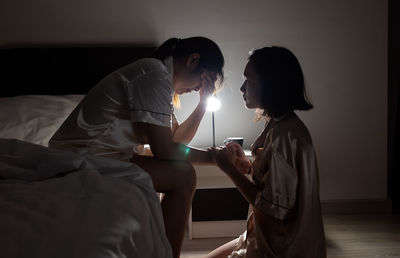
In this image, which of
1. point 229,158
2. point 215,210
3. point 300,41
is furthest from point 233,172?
point 300,41

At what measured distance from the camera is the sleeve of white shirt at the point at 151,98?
1.60 metres

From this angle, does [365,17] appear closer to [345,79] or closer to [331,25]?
[331,25]

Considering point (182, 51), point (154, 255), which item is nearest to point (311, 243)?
point (154, 255)

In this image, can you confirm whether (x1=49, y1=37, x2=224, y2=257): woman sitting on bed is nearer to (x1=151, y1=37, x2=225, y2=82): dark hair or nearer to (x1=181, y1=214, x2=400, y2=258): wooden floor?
(x1=151, y1=37, x2=225, y2=82): dark hair

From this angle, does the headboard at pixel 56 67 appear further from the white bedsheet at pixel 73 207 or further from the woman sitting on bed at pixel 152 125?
the white bedsheet at pixel 73 207

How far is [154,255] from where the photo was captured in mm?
1212

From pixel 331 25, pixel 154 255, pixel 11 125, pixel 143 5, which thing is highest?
pixel 143 5

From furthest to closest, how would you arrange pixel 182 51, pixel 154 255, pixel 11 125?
pixel 11 125, pixel 182 51, pixel 154 255

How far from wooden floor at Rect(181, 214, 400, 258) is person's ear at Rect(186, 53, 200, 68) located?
1023 mm

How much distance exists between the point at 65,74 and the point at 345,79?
72.5 inches

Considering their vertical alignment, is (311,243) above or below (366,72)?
below

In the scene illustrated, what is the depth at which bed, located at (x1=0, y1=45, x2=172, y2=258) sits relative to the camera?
2.86 feet

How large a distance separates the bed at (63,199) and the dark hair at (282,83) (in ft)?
1.73

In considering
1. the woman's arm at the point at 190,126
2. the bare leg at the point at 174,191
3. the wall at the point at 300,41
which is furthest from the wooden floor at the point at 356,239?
the bare leg at the point at 174,191
